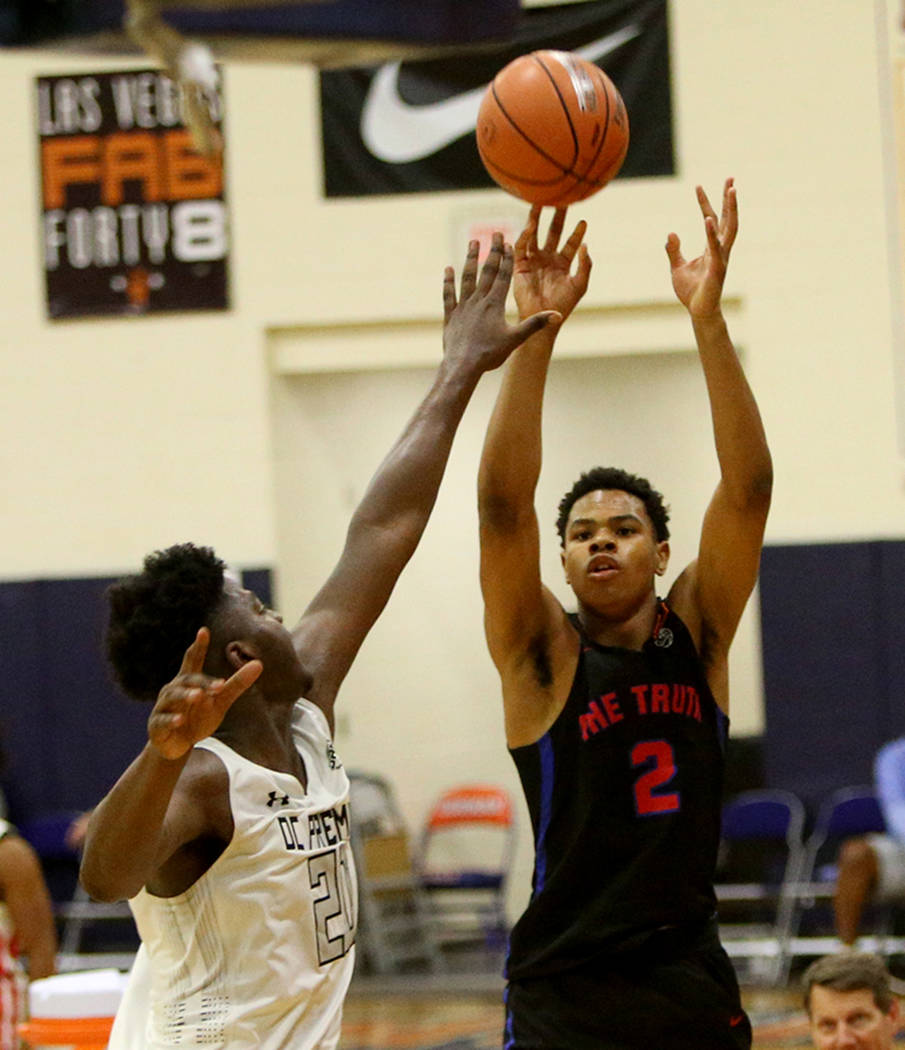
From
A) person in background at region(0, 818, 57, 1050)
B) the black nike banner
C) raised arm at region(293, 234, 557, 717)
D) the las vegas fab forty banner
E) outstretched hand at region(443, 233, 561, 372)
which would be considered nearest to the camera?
raised arm at region(293, 234, 557, 717)

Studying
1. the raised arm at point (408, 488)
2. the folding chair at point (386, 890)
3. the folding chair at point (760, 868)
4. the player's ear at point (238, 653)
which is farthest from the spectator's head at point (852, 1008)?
the folding chair at point (386, 890)

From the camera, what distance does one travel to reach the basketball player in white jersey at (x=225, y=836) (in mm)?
2691

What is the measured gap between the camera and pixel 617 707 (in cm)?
397

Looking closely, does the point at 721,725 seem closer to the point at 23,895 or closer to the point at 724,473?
the point at 724,473

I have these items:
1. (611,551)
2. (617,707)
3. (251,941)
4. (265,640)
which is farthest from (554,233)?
(251,941)

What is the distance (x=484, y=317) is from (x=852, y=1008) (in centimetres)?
227

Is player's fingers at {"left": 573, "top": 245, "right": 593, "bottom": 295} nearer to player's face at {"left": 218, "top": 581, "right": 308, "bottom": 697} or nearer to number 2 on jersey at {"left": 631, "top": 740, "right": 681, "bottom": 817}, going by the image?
number 2 on jersey at {"left": 631, "top": 740, "right": 681, "bottom": 817}

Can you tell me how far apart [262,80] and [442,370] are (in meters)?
7.60

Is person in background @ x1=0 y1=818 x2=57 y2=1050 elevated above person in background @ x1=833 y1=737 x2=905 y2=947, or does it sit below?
above

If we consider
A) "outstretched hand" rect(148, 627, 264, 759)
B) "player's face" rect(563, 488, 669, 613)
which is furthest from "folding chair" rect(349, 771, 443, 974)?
"outstretched hand" rect(148, 627, 264, 759)

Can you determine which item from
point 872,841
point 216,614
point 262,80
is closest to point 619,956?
point 216,614

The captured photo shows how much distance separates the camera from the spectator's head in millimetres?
4672

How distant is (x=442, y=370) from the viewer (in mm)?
3775

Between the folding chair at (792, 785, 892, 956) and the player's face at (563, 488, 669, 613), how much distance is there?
5.84m
